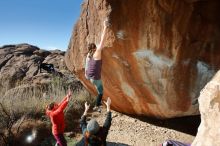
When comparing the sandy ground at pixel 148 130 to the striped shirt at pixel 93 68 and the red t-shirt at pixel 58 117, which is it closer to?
the red t-shirt at pixel 58 117

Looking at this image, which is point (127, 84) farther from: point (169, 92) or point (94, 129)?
point (94, 129)

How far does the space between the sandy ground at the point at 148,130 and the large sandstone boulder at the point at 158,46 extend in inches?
23.6

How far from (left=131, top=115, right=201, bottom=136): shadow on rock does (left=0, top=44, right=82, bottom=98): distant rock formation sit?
461 centimetres

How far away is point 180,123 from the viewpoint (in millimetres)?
10211

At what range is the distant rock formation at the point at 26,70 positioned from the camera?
14734 millimetres

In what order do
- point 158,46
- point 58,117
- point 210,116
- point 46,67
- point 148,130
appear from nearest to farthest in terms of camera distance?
point 210,116, point 58,117, point 158,46, point 148,130, point 46,67

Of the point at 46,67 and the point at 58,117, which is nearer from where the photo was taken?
the point at 58,117

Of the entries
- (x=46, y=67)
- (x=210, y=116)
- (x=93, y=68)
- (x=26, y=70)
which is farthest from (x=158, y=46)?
(x=26, y=70)

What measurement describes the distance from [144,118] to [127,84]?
5.38 feet

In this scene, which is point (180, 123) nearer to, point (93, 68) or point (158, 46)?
point (158, 46)

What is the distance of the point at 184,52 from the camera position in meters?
8.19

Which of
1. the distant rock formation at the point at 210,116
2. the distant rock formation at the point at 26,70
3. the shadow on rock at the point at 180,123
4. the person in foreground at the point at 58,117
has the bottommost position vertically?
the distant rock formation at the point at 26,70

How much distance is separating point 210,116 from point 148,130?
5.12m

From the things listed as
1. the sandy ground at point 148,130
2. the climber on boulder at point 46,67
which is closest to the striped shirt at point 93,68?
the sandy ground at point 148,130
